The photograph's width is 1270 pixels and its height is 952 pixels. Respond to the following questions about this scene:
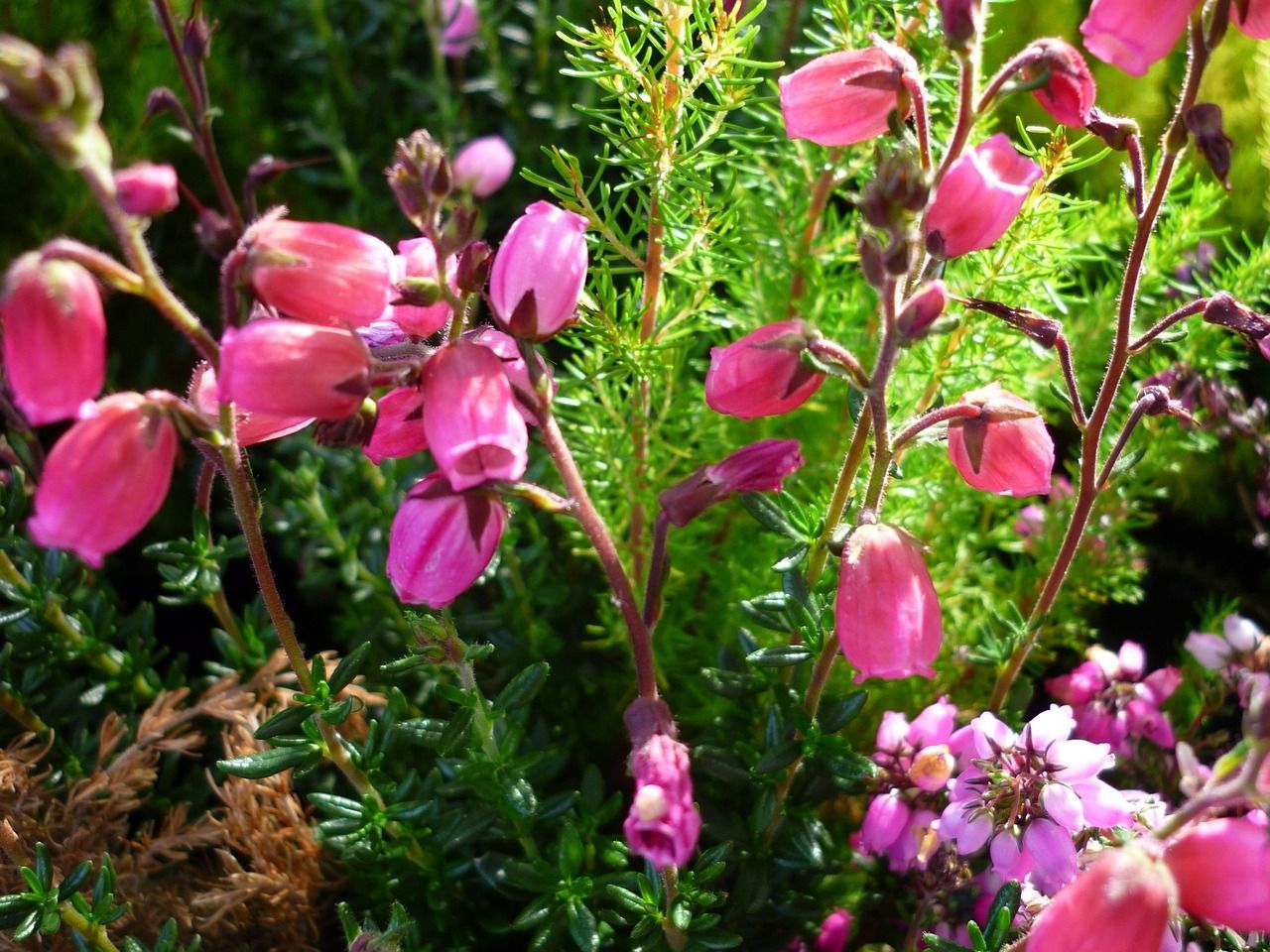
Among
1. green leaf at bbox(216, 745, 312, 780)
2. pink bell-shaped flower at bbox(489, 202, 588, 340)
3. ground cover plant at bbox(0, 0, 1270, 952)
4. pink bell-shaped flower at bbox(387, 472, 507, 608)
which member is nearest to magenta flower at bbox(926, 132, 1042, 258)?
ground cover plant at bbox(0, 0, 1270, 952)

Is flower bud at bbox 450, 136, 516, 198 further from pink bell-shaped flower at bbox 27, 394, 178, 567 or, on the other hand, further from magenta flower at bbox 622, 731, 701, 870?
magenta flower at bbox 622, 731, 701, 870

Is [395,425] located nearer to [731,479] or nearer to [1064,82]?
[731,479]

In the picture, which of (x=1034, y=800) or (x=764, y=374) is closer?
(x=764, y=374)

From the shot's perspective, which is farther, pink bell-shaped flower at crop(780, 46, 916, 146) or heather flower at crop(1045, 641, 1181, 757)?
heather flower at crop(1045, 641, 1181, 757)

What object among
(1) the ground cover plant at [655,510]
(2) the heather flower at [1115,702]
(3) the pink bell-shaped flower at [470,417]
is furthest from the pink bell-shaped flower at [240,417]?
(2) the heather flower at [1115,702]

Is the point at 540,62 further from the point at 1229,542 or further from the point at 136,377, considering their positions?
the point at 1229,542

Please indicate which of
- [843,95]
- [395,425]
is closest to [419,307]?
[395,425]

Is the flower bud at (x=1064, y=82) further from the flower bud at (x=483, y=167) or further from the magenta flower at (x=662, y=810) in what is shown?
the magenta flower at (x=662, y=810)
